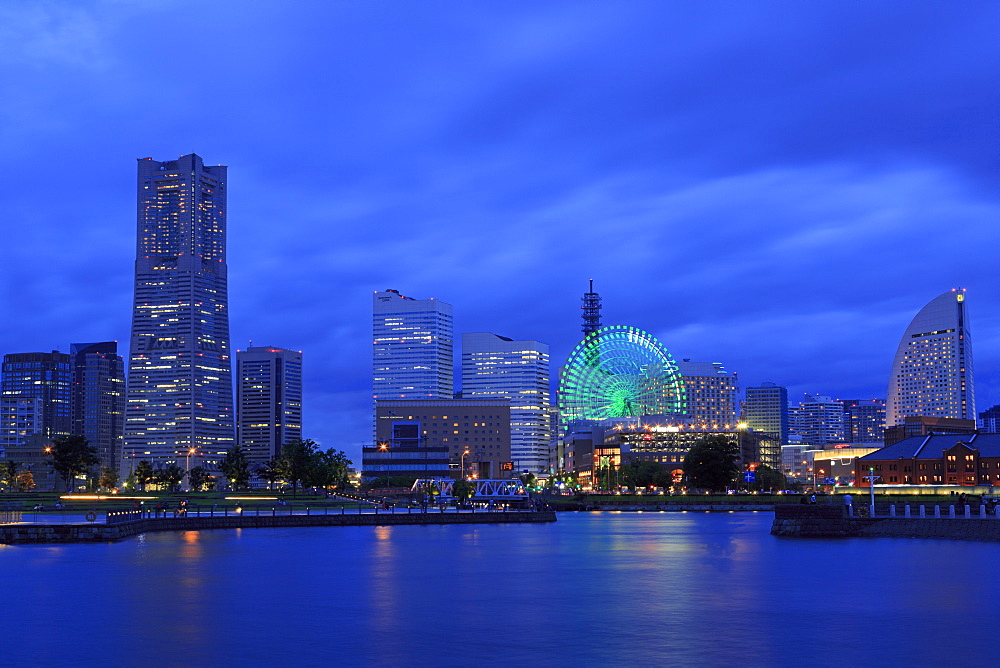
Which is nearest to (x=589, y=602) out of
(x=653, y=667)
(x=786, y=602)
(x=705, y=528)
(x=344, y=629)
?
(x=786, y=602)

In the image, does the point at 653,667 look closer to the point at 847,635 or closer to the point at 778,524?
the point at 847,635

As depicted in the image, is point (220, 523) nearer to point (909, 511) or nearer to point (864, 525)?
point (864, 525)

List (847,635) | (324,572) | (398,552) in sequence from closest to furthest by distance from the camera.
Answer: (847,635), (324,572), (398,552)


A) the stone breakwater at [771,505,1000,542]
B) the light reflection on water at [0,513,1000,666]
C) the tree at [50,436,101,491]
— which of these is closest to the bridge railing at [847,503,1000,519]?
the stone breakwater at [771,505,1000,542]

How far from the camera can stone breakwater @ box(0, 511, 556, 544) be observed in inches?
3888

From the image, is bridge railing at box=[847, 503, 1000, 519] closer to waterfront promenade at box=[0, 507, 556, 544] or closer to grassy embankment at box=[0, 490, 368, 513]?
waterfront promenade at box=[0, 507, 556, 544]

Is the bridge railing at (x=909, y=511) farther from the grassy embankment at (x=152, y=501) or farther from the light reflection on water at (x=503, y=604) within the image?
the grassy embankment at (x=152, y=501)

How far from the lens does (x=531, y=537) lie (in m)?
112

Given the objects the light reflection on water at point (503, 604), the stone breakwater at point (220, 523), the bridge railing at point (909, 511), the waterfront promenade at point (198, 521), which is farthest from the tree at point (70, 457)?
the bridge railing at point (909, 511)

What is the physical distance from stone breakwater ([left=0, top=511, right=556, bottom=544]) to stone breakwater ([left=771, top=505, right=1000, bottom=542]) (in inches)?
1998

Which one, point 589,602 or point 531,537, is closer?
point 589,602

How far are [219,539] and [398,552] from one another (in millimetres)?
24645

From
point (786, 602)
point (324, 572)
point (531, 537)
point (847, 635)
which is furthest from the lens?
point (531, 537)

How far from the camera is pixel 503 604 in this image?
175 feet
